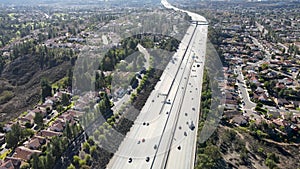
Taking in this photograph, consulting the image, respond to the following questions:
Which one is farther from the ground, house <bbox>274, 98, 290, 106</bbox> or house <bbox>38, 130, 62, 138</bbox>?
house <bbox>274, 98, 290, 106</bbox>

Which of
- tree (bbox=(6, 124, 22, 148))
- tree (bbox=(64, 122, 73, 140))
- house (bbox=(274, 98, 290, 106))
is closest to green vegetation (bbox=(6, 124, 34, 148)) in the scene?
tree (bbox=(6, 124, 22, 148))

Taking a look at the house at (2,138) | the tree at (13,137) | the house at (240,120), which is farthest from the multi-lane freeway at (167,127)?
the house at (2,138)

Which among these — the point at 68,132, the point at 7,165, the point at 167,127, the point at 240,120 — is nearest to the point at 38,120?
the point at 68,132

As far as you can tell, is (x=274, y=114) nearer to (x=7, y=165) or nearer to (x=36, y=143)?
(x=36, y=143)

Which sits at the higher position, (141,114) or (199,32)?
(199,32)

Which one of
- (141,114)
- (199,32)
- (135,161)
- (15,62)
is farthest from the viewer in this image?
(199,32)

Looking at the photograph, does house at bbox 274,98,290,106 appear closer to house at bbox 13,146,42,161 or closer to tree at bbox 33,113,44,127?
house at bbox 13,146,42,161

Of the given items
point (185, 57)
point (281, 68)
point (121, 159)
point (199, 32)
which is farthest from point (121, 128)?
point (199, 32)

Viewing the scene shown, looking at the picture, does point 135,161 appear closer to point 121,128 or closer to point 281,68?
point 121,128

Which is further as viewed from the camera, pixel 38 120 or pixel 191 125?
pixel 38 120
